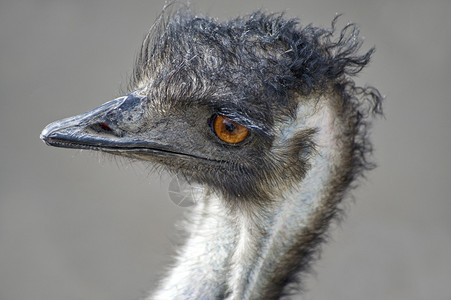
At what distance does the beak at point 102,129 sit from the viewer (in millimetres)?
1633

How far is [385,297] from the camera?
3396mm

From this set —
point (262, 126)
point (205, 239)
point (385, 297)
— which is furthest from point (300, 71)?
point (385, 297)

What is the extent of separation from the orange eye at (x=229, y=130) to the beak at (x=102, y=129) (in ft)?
0.59

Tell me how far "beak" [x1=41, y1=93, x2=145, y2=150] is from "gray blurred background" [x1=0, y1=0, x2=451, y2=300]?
5.09ft

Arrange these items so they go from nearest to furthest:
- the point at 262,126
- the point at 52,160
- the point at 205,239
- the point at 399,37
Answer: the point at 262,126
the point at 205,239
the point at 52,160
the point at 399,37

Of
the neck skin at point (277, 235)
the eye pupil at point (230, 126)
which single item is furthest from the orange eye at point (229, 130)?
the neck skin at point (277, 235)

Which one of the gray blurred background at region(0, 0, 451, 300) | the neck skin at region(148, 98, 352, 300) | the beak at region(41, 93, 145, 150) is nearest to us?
the beak at region(41, 93, 145, 150)

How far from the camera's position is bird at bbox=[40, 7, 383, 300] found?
65.5 inches

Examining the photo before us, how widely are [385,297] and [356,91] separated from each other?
1.80 meters

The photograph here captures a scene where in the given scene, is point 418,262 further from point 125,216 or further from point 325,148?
point 325,148

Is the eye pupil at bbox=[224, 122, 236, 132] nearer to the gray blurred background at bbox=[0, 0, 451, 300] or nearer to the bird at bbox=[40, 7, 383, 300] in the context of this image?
the bird at bbox=[40, 7, 383, 300]

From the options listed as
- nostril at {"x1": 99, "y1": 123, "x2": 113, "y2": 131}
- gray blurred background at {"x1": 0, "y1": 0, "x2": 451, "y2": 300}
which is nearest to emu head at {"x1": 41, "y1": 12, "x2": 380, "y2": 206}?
nostril at {"x1": 99, "y1": 123, "x2": 113, "y2": 131}

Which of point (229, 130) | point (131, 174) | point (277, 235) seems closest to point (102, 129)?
point (229, 130)

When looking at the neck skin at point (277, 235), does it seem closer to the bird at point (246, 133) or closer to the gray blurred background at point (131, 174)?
the bird at point (246, 133)
